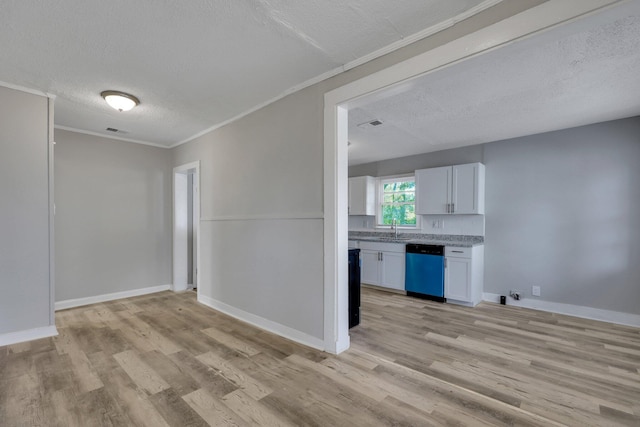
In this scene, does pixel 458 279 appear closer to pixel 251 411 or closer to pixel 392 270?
pixel 392 270

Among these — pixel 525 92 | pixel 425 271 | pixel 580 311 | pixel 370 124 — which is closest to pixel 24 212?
pixel 370 124

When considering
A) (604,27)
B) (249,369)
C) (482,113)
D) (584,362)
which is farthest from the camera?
(482,113)

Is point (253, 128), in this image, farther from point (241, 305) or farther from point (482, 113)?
point (482, 113)

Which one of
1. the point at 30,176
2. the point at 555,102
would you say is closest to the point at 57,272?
the point at 30,176

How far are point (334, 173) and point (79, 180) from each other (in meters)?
4.01

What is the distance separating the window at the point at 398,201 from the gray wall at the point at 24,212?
518 centimetres

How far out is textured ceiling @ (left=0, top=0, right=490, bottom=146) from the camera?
176cm

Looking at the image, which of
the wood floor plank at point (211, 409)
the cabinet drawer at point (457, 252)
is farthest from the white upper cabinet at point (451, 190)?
the wood floor plank at point (211, 409)

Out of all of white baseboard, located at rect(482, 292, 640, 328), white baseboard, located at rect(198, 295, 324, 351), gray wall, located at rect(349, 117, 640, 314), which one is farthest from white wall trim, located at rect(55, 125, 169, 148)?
white baseboard, located at rect(482, 292, 640, 328)

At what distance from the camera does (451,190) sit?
4598 mm

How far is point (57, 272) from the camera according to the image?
3900mm

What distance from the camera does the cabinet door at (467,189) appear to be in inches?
172

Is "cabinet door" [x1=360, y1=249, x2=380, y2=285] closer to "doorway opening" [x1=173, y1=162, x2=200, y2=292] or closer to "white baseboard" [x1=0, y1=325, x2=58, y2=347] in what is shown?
"doorway opening" [x1=173, y1=162, x2=200, y2=292]

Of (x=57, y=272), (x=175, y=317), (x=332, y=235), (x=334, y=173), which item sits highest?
(x=334, y=173)
